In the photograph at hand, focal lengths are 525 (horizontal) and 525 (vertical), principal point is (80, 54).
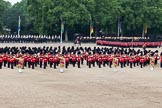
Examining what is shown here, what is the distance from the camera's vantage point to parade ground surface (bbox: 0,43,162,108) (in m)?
19.3

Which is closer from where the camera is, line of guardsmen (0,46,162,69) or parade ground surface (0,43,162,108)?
parade ground surface (0,43,162,108)

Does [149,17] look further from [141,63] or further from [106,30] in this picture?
[141,63]

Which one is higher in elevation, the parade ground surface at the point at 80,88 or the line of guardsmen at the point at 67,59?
the line of guardsmen at the point at 67,59

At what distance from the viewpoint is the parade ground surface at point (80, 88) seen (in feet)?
63.4

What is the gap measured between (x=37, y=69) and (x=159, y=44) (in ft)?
110

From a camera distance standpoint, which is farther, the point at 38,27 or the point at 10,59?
the point at 38,27

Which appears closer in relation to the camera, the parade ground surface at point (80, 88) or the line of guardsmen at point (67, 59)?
the parade ground surface at point (80, 88)

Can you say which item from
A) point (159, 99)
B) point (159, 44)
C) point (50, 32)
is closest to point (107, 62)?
point (159, 99)

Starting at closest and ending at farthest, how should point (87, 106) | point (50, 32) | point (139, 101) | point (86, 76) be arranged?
1. point (87, 106)
2. point (139, 101)
3. point (86, 76)
4. point (50, 32)

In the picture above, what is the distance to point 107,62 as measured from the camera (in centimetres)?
3638

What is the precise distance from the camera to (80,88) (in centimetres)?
2353

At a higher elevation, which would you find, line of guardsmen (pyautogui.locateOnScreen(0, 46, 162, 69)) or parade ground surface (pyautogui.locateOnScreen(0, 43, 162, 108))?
line of guardsmen (pyautogui.locateOnScreen(0, 46, 162, 69))

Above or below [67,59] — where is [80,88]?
below

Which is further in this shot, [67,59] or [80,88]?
[67,59]
